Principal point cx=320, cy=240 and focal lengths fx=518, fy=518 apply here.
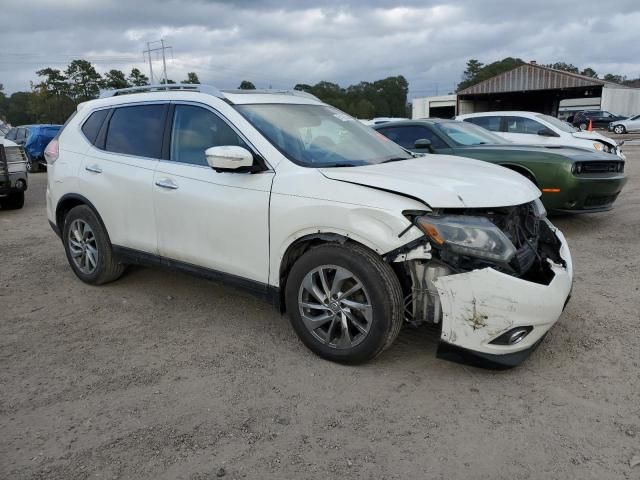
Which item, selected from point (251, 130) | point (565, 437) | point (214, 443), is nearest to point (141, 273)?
point (251, 130)

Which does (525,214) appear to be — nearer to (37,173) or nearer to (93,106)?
(93,106)

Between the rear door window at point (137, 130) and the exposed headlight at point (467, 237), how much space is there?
2.34 meters

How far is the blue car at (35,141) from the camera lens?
17.9 m

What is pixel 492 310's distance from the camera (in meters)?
2.83

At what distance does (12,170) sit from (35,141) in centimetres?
1022

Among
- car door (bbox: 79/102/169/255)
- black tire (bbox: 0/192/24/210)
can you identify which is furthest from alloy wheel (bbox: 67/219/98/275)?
black tire (bbox: 0/192/24/210)

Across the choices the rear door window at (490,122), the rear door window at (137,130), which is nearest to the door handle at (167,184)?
the rear door window at (137,130)

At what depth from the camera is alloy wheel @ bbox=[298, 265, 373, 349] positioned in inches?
123

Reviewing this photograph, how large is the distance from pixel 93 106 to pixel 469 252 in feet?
12.3

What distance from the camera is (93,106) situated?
482 centimetres

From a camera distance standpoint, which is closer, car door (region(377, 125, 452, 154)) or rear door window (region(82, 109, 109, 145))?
rear door window (region(82, 109, 109, 145))

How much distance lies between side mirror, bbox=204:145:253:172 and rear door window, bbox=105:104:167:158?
925mm

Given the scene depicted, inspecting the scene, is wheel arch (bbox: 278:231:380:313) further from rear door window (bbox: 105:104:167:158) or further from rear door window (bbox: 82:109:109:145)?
rear door window (bbox: 82:109:109:145)

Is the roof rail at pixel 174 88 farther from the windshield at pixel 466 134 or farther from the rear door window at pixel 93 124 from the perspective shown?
the windshield at pixel 466 134
